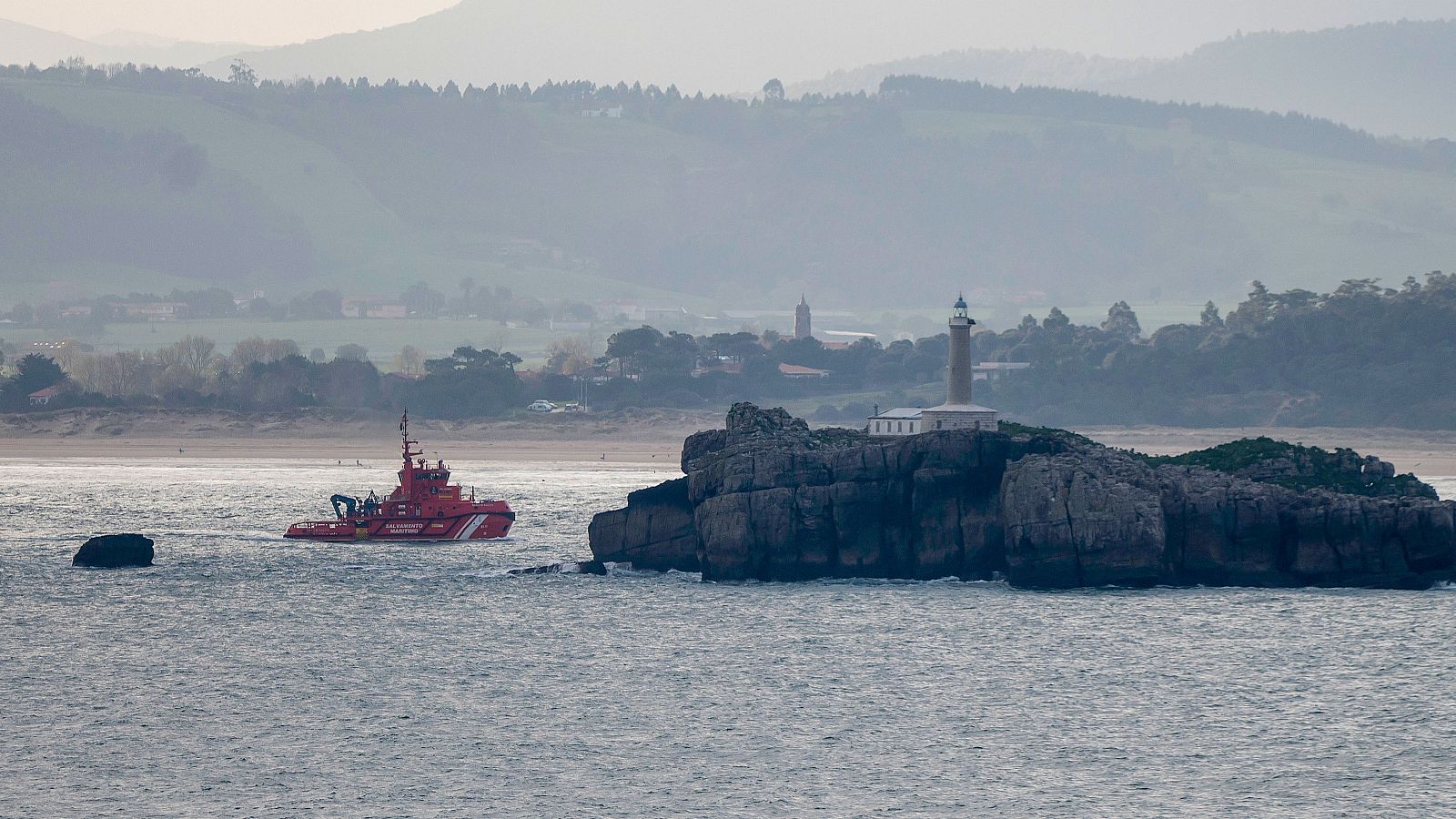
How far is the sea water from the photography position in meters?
44.7

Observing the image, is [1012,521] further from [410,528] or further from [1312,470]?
[410,528]

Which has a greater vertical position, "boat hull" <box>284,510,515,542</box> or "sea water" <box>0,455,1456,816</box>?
"boat hull" <box>284,510,515,542</box>

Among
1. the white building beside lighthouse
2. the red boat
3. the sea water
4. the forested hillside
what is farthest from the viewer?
the forested hillside

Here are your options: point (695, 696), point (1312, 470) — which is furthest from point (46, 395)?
point (695, 696)

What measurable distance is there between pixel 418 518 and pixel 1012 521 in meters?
33.3

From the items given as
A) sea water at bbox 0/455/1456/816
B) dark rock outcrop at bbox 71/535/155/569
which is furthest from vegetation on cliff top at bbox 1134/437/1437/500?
dark rock outcrop at bbox 71/535/155/569

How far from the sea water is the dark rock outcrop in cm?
95

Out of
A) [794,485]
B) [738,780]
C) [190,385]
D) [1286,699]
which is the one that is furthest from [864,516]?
[190,385]

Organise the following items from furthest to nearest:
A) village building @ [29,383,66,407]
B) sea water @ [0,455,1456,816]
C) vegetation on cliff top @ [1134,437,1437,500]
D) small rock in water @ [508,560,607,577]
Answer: village building @ [29,383,66,407]
small rock in water @ [508,560,607,577]
vegetation on cliff top @ [1134,437,1437,500]
sea water @ [0,455,1456,816]

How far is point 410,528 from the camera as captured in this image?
92625 mm

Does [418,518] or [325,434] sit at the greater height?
[325,434]

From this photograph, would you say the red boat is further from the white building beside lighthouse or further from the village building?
the village building

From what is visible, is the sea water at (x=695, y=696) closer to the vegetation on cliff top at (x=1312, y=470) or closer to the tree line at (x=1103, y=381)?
the vegetation on cliff top at (x=1312, y=470)

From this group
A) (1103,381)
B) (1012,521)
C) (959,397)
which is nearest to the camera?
(1012,521)
